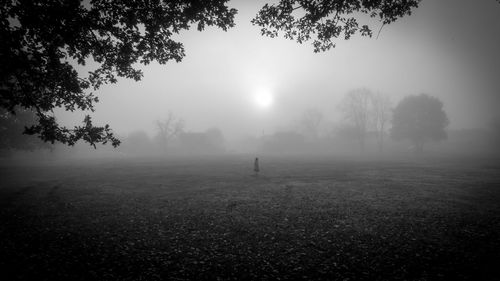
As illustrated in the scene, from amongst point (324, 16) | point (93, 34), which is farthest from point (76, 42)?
point (324, 16)

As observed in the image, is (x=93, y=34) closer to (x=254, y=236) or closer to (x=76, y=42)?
(x=76, y=42)

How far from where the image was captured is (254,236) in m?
10.6

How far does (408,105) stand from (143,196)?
290 ft

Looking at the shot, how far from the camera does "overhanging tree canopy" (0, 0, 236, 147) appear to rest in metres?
8.17

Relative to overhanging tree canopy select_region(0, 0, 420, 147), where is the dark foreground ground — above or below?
below

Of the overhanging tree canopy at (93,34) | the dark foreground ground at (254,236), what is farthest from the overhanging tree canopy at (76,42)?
the dark foreground ground at (254,236)

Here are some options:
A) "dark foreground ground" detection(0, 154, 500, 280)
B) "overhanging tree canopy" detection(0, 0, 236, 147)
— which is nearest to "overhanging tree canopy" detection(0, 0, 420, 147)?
"overhanging tree canopy" detection(0, 0, 236, 147)

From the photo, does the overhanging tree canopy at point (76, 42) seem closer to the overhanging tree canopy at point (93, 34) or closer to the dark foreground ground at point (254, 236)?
the overhanging tree canopy at point (93, 34)

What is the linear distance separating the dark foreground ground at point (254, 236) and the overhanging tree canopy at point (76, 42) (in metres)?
4.35

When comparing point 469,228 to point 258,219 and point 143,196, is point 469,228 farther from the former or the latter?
point 143,196

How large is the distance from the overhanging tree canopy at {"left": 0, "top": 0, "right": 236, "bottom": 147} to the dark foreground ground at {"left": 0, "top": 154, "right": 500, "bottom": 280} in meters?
4.35

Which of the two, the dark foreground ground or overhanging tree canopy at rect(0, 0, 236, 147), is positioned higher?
overhanging tree canopy at rect(0, 0, 236, 147)

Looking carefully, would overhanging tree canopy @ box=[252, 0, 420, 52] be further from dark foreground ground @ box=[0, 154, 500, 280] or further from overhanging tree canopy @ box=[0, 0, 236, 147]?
dark foreground ground @ box=[0, 154, 500, 280]

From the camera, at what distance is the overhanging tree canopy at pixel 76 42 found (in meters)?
8.17
